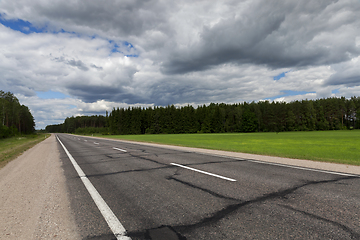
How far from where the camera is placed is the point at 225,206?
3723 mm

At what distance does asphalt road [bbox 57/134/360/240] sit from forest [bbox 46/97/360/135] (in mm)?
85613

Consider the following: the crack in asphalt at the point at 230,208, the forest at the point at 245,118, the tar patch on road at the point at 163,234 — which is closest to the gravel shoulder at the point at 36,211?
the tar patch on road at the point at 163,234

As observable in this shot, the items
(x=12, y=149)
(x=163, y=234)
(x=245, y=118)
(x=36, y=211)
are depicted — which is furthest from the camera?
(x=245, y=118)

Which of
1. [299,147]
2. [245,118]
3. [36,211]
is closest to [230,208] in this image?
[36,211]

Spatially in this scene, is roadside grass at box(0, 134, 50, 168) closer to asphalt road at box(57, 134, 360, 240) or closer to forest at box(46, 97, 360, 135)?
asphalt road at box(57, 134, 360, 240)

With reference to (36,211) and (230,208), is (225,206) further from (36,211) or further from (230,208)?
(36,211)

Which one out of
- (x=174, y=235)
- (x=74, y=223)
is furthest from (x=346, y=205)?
(x=74, y=223)

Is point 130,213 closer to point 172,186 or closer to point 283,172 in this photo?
point 172,186

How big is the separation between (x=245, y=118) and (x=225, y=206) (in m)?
90.8

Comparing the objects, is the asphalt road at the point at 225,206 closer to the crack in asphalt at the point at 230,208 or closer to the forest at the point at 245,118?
the crack in asphalt at the point at 230,208

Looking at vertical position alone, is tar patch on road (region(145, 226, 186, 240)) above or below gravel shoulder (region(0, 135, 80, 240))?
above

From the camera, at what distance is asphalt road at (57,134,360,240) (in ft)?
9.30

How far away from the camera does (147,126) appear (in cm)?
9450

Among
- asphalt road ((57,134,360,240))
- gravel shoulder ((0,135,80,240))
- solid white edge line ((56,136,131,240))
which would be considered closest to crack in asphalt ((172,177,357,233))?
asphalt road ((57,134,360,240))
